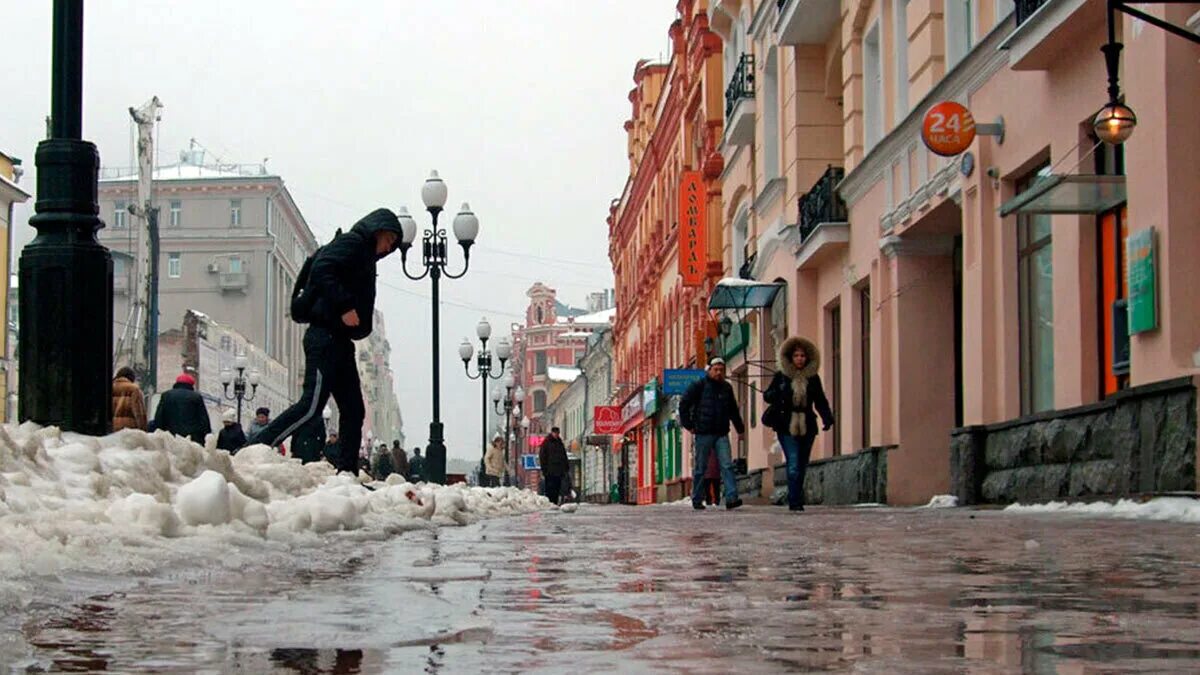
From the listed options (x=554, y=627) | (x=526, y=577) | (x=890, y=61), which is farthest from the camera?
(x=890, y=61)

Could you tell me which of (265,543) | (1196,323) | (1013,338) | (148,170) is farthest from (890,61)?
(148,170)

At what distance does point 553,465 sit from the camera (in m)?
31.7

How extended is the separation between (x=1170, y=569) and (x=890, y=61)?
53.2 ft

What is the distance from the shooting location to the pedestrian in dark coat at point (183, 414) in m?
18.3

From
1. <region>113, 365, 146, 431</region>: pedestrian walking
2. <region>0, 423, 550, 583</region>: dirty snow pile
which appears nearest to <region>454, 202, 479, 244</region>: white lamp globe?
<region>113, 365, 146, 431</region>: pedestrian walking

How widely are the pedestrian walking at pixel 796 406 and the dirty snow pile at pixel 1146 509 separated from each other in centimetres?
359

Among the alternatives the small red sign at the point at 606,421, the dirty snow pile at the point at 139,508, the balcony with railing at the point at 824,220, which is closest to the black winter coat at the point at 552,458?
the balcony with railing at the point at 824,220

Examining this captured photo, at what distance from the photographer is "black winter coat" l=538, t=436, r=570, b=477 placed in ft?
104

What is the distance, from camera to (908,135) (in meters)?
19.4

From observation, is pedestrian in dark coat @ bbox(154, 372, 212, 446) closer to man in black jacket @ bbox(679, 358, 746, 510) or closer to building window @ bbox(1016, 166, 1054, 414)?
man in black jacket @ bbox(679, 358, 746, 510)

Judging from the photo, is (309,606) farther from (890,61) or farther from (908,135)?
(890,61)

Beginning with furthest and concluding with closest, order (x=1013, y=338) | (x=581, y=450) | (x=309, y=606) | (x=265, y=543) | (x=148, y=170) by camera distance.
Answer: (x=581, y=450), (x=148, y=170), (x=1013, y=338), (x=265, y=543), (x=309, y=606)

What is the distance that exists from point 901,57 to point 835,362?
6695 millimetres

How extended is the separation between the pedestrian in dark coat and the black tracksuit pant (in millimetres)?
7280
